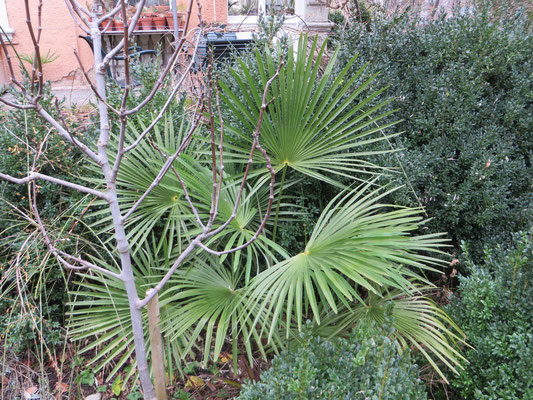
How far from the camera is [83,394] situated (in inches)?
84.0

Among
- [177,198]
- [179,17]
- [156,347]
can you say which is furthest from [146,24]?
[156,347]

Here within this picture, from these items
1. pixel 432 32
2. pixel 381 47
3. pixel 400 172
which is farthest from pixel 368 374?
pixel 432 32

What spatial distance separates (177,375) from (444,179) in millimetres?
1955

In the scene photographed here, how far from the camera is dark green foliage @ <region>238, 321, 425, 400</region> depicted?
4.22ft

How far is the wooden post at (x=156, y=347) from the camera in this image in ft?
5.09

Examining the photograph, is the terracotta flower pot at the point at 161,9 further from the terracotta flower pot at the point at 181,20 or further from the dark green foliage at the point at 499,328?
the dark green foliage at the point at 499,328

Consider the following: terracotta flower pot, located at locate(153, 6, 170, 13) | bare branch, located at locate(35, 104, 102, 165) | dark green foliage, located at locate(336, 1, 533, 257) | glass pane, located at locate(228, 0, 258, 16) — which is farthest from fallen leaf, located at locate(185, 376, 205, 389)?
glass pane, located at locate(228, 0, 258, 16)

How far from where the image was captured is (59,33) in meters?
6.84

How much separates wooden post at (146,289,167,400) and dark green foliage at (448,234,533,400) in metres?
1.20

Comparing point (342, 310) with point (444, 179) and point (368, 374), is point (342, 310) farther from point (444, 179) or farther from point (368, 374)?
point (444, 179)

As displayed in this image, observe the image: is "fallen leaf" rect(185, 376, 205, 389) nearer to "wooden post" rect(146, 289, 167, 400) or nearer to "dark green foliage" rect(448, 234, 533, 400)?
"wooden post" rect(146, 289, 167, 400)

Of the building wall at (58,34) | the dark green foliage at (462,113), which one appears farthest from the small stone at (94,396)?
the building wall at (58,34)

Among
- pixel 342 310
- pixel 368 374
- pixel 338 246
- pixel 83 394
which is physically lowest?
pixel 83 394

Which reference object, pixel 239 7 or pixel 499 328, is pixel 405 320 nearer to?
pixel 499 328
